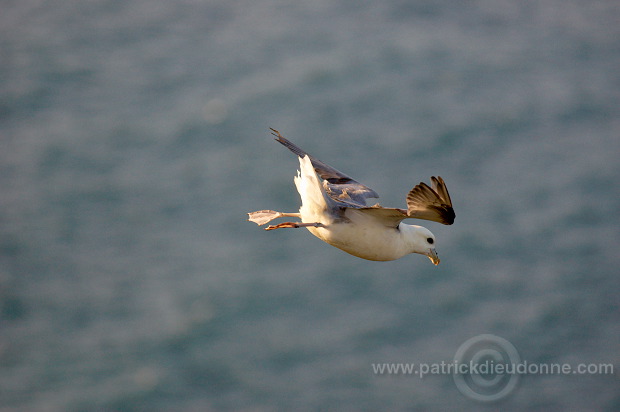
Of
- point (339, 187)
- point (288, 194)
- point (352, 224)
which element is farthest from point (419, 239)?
point (288, 194)

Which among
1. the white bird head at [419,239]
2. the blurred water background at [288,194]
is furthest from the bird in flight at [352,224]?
the blurred water background at [288,194]

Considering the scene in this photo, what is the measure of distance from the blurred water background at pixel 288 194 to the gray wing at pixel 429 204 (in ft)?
119

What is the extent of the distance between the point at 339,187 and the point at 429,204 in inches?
105

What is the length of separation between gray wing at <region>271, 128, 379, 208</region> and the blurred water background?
33.9 m

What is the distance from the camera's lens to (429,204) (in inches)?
409

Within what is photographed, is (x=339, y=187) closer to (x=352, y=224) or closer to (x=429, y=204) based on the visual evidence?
(x=352, y=224)

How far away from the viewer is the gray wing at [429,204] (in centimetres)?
1018

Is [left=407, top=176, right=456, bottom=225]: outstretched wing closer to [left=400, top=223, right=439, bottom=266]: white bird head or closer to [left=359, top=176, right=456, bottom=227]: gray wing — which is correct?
[left=359, top=176, right=456, bottom=227]: gray wing

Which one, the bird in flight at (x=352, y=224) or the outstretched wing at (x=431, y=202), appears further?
the bird in flight at (x=352, y=224)

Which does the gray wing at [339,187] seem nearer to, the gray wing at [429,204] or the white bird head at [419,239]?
the white bird head at [419,239]

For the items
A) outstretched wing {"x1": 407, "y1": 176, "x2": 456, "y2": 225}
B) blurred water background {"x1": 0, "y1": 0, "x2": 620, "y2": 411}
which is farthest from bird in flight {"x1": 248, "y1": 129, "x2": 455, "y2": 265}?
blurred water background {"x1": 0, "y1": 0, "x2": 620, "y2": 411}

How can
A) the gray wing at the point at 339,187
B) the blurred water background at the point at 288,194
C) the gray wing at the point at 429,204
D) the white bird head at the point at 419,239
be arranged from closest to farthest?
the gray wing at the point at 429,204 → the white bird head at the point at 419,239 → the gray wing at the point at 339,187 → the blurred water background at the point at 288,194

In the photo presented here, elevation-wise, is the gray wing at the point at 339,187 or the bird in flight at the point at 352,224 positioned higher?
the gray wing at the point at 339,187

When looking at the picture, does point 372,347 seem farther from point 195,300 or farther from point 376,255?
point 376,255
